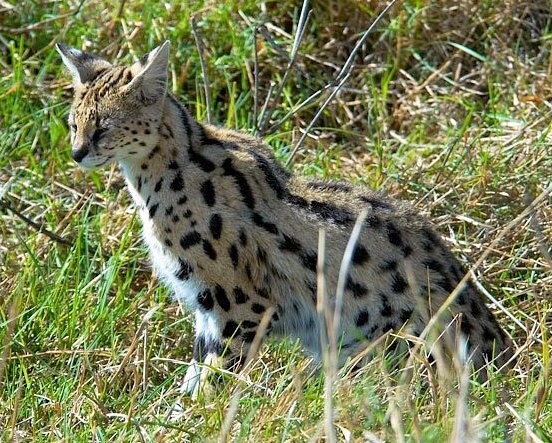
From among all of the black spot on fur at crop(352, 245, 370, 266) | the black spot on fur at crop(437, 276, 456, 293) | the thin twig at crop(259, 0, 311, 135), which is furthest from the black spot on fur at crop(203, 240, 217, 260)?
the thin twig at crop(259, 0, 311, 135)

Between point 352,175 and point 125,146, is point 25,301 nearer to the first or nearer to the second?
point 125,146

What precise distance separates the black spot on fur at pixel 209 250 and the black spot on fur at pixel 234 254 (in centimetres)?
6

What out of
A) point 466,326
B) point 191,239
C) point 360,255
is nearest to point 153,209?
point 191,239

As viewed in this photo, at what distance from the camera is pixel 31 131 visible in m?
7.03

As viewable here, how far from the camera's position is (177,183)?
17.5ft

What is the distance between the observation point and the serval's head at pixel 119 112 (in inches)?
209

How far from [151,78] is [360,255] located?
3.71 feet

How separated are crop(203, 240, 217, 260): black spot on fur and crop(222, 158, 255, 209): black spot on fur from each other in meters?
0.23

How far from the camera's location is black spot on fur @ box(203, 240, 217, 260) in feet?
Result: 17.3

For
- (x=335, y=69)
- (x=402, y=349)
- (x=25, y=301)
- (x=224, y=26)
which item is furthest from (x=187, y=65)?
(x=402, y=349)

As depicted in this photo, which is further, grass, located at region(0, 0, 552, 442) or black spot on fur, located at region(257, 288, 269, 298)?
black spot on fur, located at region(257, 288, 269, 298)

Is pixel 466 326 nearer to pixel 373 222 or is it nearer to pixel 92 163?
pixel 373 222

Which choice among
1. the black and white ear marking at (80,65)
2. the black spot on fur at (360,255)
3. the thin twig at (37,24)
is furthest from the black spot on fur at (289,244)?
the thin twig at (37,24)

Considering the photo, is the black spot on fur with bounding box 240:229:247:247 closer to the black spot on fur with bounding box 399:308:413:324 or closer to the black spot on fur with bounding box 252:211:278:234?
the black spot on fur with bounding box 252:211:278:234
